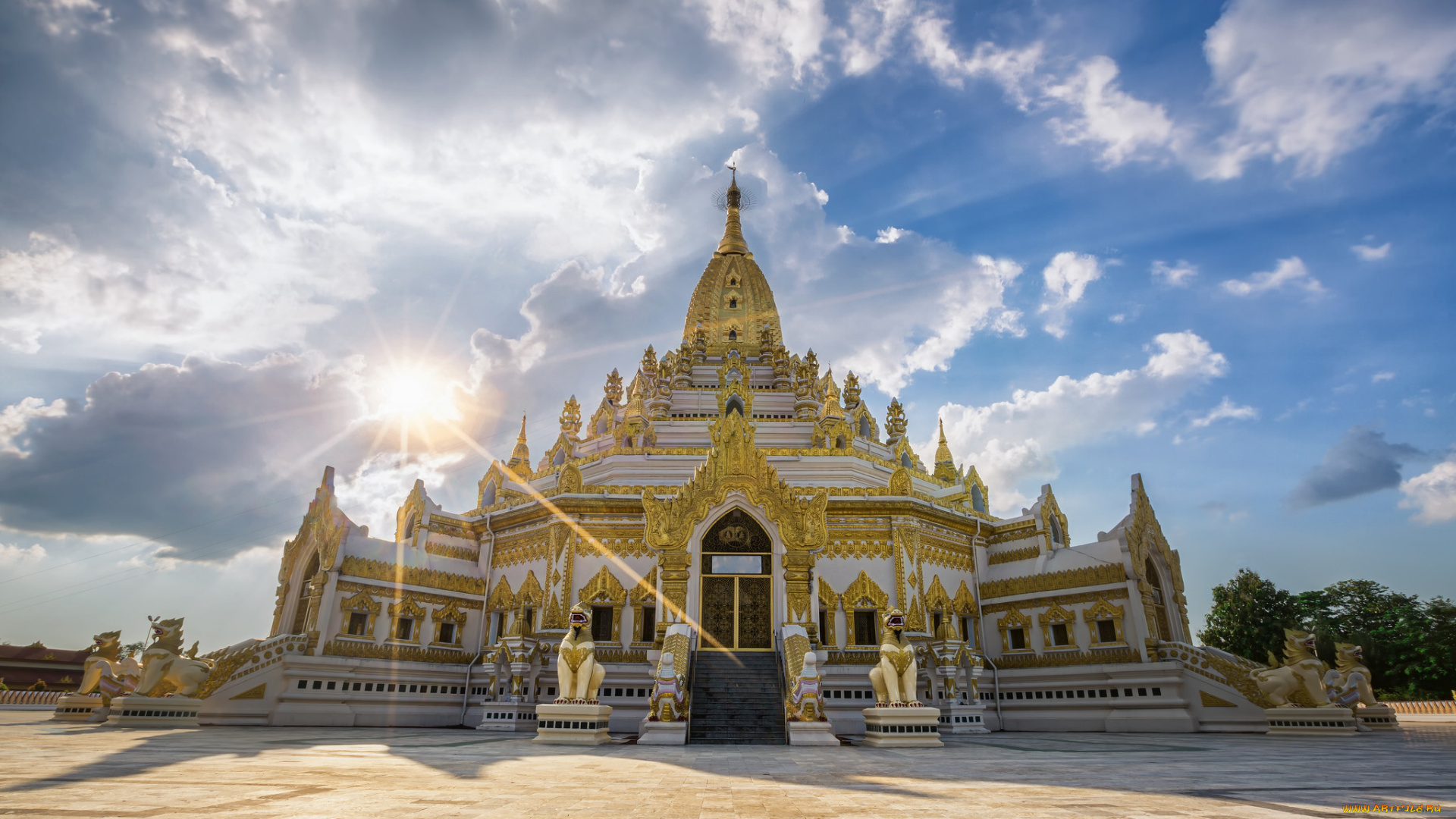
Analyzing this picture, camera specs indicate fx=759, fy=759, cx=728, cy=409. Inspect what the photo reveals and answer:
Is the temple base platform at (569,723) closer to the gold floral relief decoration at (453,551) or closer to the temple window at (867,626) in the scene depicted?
the temple window at (867,626)

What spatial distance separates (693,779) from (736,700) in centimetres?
932

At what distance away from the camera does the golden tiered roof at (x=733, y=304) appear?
3778 centimetres

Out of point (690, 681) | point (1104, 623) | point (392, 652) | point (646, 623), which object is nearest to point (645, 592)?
point (646, 623)

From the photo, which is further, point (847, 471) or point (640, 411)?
point (640, 411)

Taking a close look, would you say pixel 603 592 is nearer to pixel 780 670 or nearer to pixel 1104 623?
pixel 780 670

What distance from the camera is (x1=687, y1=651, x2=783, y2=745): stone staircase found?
15.5 metres

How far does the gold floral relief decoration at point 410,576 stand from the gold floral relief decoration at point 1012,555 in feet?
54.7

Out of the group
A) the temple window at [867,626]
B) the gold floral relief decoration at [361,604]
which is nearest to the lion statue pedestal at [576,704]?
the temple window at [867,626]

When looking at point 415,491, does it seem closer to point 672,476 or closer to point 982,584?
point 672,476

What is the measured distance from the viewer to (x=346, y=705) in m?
20.4

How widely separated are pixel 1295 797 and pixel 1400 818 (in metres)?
1.17

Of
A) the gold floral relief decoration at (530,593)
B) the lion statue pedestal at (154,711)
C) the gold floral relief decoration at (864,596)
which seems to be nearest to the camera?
the lion statue pedestal at (154,711)

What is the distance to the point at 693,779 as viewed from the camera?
8.05 meters

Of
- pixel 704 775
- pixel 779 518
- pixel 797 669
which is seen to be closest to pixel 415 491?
pixel 779 518
